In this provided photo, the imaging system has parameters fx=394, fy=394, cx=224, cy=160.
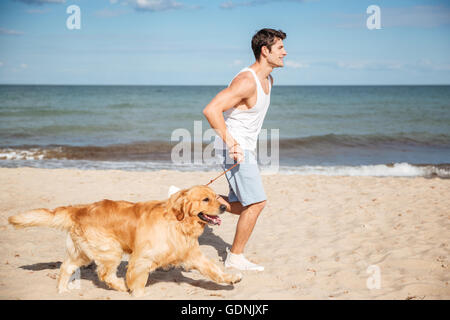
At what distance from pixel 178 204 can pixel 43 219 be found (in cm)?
132

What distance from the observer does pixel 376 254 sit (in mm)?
5355

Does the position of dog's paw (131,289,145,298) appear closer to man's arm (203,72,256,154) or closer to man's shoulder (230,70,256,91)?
man's arm (203,72,256,154)

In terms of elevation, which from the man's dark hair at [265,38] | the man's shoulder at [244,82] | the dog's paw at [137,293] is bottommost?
the dog's paw at [137,293]

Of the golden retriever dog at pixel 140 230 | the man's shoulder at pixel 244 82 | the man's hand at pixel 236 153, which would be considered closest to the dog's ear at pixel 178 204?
the golden retriever dog at pixel 140 230

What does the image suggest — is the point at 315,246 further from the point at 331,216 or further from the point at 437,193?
the point at 437,193

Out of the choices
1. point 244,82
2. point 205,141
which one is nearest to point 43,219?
point 244,82

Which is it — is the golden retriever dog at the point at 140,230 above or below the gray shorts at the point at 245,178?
below

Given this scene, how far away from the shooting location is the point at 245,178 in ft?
14.5

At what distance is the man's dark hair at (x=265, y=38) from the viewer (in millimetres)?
4332

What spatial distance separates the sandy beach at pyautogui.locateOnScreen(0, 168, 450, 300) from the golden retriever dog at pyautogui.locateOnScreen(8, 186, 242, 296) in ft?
1.28

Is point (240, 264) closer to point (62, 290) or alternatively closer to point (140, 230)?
point (140, 230)

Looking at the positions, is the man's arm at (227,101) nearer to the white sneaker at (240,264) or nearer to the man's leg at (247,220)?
the man's leg at (247,220)

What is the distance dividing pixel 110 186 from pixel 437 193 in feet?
24.2

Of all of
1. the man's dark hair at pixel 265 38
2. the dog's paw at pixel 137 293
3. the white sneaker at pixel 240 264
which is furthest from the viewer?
the white sneaker at pixel 240 264
